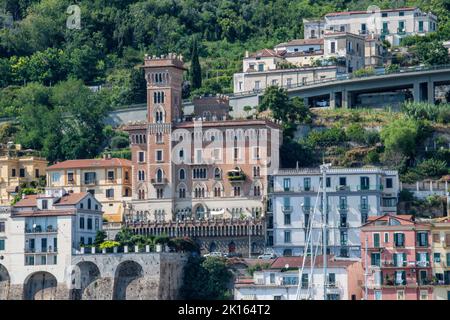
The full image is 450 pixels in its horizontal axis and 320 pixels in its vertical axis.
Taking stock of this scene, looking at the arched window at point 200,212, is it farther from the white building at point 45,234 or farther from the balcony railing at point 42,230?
the balcony railing at point 42,230

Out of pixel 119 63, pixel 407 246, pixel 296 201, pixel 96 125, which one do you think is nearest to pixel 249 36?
pixel 119 63

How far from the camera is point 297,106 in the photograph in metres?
96.5

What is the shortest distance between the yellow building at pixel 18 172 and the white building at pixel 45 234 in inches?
525

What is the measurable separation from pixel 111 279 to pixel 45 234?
480 cm

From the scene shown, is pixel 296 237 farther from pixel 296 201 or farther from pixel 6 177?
pixel 6 177

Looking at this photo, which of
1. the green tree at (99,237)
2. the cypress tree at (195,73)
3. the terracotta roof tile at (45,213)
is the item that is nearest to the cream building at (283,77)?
the cypress tree at (195,73)

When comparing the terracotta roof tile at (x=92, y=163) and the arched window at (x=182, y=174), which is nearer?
the arched window at (x=182, y=174)

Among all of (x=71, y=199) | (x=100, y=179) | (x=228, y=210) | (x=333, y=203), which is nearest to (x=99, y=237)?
(x=71, y=199)

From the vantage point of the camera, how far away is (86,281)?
81.2 m

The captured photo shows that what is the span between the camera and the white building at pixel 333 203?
8212 cm

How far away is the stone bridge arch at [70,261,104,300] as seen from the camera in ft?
263

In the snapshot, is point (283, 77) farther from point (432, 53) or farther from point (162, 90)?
point (162, 90)

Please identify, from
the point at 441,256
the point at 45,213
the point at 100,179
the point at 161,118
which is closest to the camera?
the point at 441,256

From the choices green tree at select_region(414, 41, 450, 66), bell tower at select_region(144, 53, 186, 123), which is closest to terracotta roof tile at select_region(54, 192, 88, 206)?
bell tower at select_region(144, 53, 186, 123)
